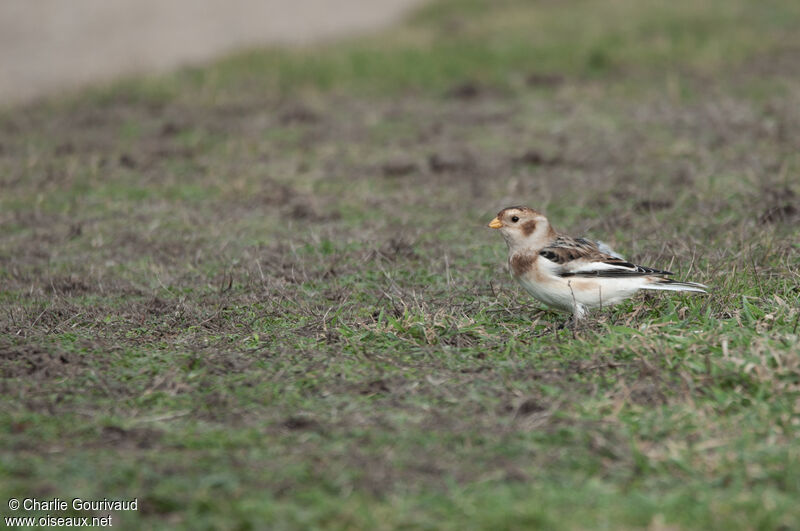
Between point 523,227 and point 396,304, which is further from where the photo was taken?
point 523,227

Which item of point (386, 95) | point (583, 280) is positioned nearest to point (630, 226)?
point (583, 280)

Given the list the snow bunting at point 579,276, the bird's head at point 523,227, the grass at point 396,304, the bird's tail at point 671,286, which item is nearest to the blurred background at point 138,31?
the grass at point 396,304

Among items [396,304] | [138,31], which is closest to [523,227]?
[396,304]

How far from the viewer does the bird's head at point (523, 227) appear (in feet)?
20.5

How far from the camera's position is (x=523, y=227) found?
6.31m

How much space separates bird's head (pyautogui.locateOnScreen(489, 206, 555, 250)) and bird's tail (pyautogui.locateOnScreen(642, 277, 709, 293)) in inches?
29.7

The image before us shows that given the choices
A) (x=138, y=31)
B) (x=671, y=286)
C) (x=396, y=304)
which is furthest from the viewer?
(x=138, y=31)

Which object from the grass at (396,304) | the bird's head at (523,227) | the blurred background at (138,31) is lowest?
the grass at (396,304)

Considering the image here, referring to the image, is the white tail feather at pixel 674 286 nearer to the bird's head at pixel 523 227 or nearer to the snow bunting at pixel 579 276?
the snow bunting at pixel 579 276

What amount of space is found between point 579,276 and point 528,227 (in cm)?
58

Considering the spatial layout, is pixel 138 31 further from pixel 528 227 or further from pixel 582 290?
pixel 582 290

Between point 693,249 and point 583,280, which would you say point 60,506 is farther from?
point 693,249

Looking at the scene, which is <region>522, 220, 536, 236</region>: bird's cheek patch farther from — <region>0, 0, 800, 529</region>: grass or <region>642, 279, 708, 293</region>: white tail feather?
<region>642, 279, 708, 293</region>: white tail feather

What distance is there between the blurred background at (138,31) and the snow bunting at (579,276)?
32.6 feet
